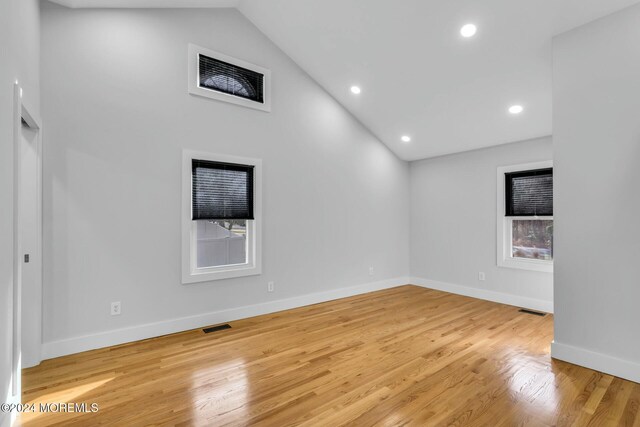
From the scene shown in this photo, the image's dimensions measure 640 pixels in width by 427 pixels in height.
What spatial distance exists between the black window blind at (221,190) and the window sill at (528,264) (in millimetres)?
3771

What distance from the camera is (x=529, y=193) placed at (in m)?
4.40

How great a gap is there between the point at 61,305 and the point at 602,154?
16.0 ft

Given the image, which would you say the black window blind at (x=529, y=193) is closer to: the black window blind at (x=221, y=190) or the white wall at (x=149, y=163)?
the white wall at (x=149, y=163)

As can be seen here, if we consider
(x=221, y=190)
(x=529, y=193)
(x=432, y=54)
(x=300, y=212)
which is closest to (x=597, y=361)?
(x=529, y=193)

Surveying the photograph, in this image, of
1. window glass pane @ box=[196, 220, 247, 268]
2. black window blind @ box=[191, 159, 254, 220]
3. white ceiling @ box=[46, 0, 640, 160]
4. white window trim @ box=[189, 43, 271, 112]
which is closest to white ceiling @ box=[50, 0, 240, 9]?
white ceiling @ box=[46, 0, 640, 160]

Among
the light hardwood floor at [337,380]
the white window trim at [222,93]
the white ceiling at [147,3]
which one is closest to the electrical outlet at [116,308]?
the light hardwood floor at [337,380]

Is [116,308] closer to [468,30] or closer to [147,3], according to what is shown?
[147,3]

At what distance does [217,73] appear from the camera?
371cm

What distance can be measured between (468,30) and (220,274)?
3702mm

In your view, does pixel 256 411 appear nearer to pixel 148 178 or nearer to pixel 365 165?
pixel 148 178

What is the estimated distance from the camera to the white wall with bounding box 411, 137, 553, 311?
4.37 meters

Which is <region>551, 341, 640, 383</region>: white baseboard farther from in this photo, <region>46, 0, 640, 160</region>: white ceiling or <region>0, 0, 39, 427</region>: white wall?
<region>0, 0, 39, 427</region>: white wall

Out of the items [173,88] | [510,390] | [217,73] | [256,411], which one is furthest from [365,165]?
[256,411]

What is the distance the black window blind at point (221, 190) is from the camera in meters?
3.54
